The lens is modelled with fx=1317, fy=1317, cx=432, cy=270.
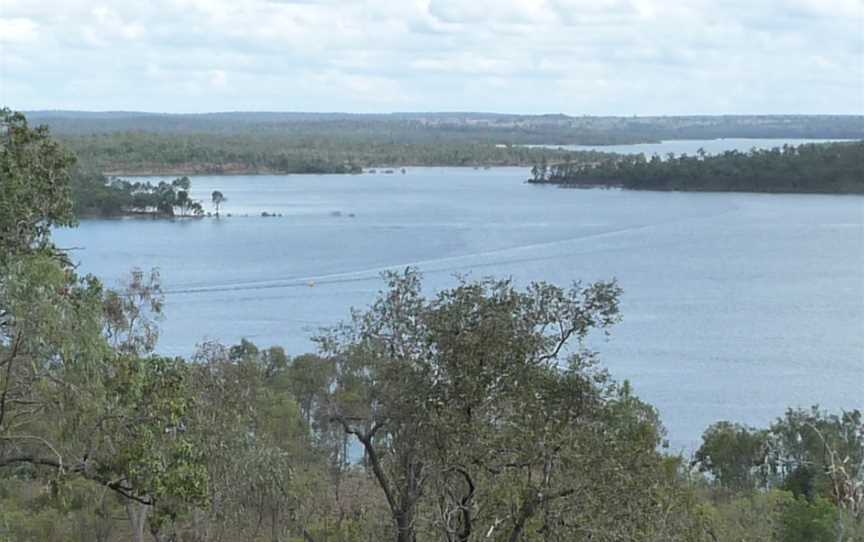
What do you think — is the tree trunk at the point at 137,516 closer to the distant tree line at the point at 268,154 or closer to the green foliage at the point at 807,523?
the green foliage at the point at 807,523

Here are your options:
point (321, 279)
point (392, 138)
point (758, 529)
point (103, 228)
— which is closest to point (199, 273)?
point (321, 279)

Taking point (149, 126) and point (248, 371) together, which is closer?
point (248, 371)

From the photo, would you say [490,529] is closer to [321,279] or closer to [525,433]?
[525,433]

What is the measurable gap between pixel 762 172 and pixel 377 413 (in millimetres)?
80206

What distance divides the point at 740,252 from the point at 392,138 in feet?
366

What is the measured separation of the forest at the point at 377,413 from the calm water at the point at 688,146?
12850cm

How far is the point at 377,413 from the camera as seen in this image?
Answer: 832 cm

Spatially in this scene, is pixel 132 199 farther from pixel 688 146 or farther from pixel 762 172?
pixel 688 146

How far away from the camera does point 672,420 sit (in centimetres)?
2608

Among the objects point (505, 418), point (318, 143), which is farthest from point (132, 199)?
point (318, 143)

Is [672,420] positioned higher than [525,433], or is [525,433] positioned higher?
[525,433]

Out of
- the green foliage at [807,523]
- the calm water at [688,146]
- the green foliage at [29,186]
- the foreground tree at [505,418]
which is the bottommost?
the calm water at [688,146]

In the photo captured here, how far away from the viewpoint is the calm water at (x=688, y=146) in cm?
14551

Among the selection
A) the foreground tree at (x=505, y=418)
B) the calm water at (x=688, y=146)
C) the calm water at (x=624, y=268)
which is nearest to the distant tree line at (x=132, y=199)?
the calm water at (x=624, y=268)
